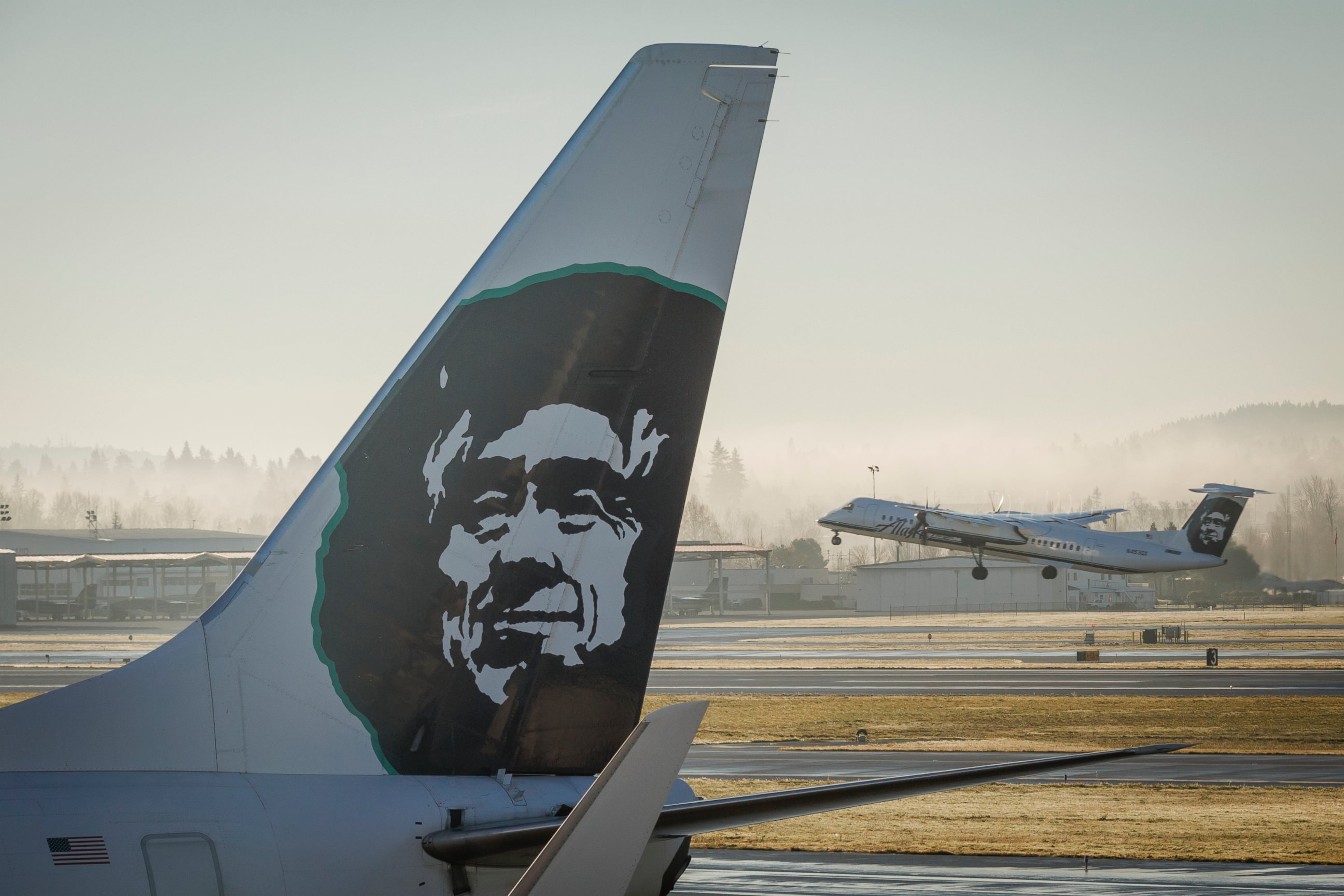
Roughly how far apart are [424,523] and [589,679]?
3.51ft

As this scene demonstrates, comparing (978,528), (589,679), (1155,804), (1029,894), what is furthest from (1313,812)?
(978,528)

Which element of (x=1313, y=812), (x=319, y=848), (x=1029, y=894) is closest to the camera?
(x=319, y=848)

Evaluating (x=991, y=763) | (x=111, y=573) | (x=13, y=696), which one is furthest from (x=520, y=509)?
(x=111, y=573)

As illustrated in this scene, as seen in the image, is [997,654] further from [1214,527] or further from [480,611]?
[480,611]

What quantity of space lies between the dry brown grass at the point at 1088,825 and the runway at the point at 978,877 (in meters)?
0.58

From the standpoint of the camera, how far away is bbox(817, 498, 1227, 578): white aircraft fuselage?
7731 cm

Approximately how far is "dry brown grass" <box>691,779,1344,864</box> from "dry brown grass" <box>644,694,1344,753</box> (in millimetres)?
6890

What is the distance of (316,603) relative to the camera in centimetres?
504

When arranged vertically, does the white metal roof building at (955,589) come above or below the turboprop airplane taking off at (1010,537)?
below

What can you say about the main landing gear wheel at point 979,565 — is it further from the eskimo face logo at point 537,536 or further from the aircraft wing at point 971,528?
the eskimo face logo at point 537,536

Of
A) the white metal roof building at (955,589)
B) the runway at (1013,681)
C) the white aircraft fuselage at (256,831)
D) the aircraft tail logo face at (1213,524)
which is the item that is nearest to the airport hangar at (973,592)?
the white metal roof building at (955,589)

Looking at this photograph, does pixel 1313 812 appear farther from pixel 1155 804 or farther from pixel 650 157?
pixel 650 157

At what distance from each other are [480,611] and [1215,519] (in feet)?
296

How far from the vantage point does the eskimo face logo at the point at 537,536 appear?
5.25 m
